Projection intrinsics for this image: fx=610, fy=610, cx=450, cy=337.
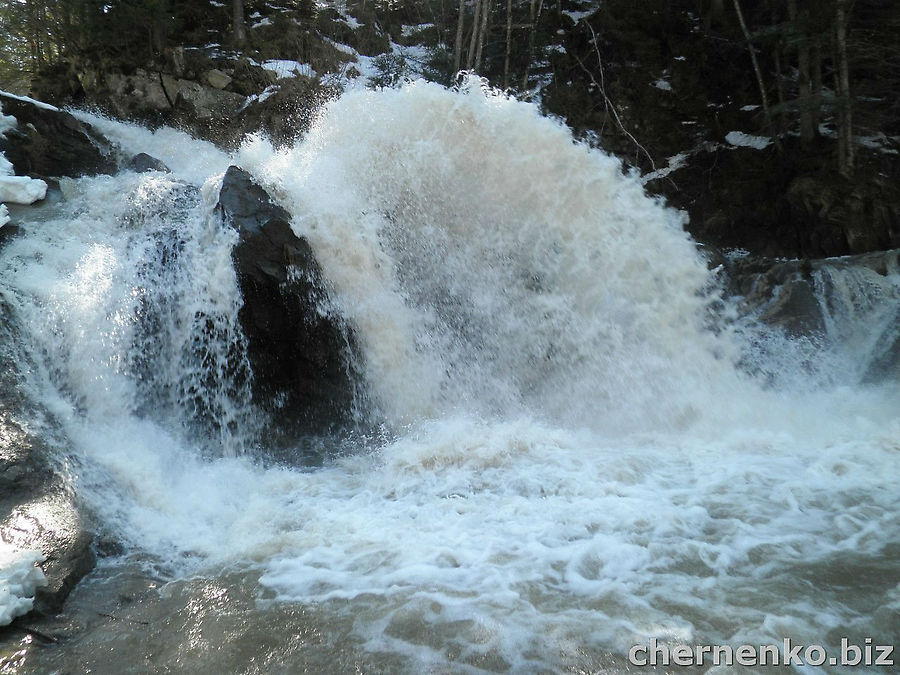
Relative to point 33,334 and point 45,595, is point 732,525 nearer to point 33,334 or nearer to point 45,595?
point 45,595

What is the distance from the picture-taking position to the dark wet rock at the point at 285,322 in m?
5.89

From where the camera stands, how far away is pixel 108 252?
6.04 meters

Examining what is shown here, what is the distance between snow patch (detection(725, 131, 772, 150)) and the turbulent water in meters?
5.86

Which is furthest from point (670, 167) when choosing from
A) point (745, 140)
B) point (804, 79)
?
point (804, 79)

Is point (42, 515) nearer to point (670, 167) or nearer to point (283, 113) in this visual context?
point (283, 113)

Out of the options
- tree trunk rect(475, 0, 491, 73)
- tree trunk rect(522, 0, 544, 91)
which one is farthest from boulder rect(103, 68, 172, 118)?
tree trunk rect(522, 0, 544, 91)

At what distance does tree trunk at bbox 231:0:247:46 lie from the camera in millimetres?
14617

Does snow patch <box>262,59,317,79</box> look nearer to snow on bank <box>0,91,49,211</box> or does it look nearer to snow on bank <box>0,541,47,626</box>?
snow on bank <box>0,91,49,211</box>

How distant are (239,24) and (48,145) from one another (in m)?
7.64

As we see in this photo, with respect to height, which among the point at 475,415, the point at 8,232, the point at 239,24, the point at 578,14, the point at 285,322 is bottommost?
the point at 475,415

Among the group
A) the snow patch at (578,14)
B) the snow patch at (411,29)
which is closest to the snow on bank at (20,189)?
the snow patch at (578,14)

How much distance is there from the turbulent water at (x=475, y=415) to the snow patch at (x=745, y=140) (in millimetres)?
5860

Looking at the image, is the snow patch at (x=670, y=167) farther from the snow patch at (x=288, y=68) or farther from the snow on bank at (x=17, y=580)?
the snow on bank at (x=17, y=580)

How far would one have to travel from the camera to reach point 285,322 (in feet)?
19.7
